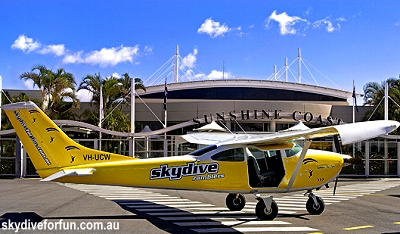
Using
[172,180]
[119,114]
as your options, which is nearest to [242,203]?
[172,180]

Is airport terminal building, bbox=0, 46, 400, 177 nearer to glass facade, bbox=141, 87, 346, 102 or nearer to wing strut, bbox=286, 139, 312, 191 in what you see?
glass facade, bbox=141, 87, 346, 102

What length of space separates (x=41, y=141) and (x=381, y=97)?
31.5 metres

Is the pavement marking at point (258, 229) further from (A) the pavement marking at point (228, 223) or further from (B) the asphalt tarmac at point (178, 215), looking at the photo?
(A) the pavement marking at point (228, 223)

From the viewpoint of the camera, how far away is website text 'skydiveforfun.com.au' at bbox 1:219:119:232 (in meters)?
9.52

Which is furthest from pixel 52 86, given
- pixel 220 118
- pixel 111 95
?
pixel 220 118

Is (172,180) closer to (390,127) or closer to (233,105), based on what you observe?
(390,127)

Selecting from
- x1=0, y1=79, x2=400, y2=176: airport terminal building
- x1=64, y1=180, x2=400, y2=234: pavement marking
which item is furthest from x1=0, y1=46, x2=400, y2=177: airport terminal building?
x1=64, y1=180, x2=400, y2=234: pavement marking

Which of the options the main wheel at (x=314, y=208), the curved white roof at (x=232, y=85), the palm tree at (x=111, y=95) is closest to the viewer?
the main wheel at (x=314, y=208)

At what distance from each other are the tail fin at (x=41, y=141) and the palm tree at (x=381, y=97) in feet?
91.9

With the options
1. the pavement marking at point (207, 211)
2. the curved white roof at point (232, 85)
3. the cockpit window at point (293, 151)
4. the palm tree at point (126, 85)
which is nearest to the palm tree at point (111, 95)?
the palm tree at point (126, 85)

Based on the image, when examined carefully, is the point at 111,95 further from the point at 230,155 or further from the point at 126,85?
the point at 230,155

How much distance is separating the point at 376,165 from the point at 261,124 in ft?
30.7

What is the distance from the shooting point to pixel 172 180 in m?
10.9

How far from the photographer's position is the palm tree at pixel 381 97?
34.3m
